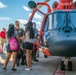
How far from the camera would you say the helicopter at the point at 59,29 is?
8.75m

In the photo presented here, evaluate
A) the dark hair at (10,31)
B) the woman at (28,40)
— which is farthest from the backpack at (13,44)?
the woman at (28,40)

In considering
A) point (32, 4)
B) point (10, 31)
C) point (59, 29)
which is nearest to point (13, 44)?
point (10, 31)

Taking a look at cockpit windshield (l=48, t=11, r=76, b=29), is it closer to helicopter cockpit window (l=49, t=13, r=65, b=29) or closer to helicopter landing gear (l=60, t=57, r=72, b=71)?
helicopter cockpit window (l=49, t=13, r=65, b=29)

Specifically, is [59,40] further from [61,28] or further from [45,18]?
[45,18]

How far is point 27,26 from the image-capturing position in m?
10.3

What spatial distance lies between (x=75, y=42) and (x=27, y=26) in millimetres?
2192

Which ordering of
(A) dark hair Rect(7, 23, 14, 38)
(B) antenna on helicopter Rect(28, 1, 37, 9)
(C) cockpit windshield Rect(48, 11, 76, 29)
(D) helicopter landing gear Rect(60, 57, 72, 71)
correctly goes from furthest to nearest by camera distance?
(B) antenna on helicopter Rect(28, 1, 37, 9) < (C) cockpit windshield Rect(48, 11, 76, 29) < (A) dark hair Rect(7, 23, 14, 38) < (D) helicopter landing gear Rect(60, 57, 72, 71)

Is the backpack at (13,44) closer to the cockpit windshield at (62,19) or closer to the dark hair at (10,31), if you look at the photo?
the dark hair at (10,31)

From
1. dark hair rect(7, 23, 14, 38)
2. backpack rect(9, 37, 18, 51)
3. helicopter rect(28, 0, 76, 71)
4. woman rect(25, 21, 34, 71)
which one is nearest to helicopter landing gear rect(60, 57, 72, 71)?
helicopter rect(28, 0, 76, 71)

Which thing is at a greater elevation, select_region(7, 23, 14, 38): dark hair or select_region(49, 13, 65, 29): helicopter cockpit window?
select_region(49, 13, 65, 29): helicopter cockpit window

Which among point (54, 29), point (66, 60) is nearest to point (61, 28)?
point (54, 29)

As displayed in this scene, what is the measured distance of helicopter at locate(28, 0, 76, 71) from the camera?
28.7ft

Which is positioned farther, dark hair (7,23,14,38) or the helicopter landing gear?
dark hair (7,23,14,38)

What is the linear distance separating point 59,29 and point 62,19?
0.50 meters
